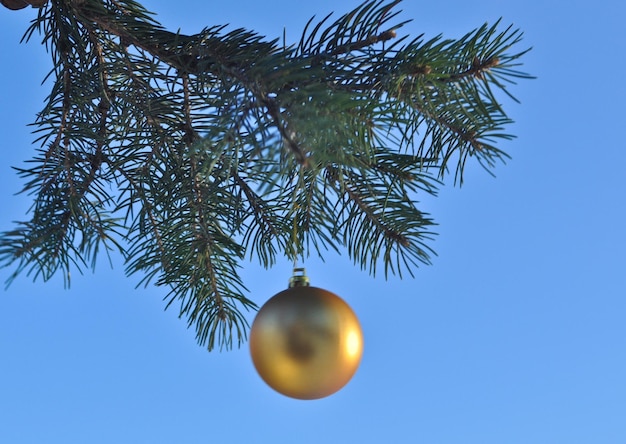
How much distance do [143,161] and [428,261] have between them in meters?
0.30

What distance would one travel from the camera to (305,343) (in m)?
0.70

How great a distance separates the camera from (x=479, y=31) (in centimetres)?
63

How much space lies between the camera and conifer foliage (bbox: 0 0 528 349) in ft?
2.03

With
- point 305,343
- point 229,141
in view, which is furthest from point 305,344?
point 229,141

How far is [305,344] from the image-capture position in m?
0.70

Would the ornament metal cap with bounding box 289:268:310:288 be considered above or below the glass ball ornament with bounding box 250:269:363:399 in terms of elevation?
above

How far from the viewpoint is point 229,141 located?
567 mm

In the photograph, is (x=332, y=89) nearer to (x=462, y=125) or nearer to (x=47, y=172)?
(x=462, y=125)

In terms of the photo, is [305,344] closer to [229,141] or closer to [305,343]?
[305,343]

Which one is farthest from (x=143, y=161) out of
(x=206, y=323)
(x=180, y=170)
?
(x=206, y=323)

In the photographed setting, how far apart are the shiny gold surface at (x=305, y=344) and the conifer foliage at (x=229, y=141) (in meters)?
0.10

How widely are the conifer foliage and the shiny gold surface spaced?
10 centimetres

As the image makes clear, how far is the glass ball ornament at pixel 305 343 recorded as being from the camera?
0.70 metres

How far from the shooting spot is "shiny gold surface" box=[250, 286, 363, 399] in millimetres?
704
